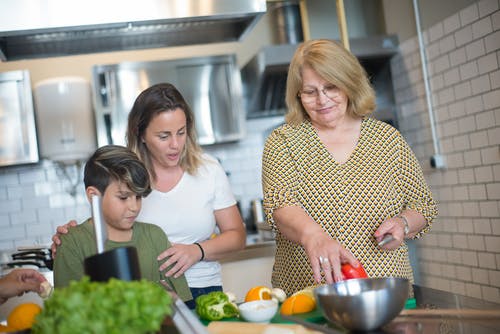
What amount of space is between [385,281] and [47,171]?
4.56 metres

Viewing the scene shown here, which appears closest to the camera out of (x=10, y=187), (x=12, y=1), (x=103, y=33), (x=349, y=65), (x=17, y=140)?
(x=349, y=65)

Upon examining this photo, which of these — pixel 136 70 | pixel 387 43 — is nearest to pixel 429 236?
pixel 387 43

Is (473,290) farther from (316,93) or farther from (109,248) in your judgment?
(109,248)

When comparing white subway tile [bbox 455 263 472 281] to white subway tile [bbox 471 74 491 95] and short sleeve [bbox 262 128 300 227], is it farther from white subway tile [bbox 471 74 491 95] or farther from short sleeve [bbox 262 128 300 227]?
short sleeve [bbox 262 128 300 227]

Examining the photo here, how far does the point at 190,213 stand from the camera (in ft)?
7.73

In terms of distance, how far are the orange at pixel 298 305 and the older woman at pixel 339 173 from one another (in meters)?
0.39

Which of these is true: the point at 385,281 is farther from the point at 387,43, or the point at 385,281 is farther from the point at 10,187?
the point at 10,187

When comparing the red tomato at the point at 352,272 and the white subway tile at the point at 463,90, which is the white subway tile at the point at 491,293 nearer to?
the white subway tile at the point at 463,90

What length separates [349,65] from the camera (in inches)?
83.8

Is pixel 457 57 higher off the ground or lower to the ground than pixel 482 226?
higher

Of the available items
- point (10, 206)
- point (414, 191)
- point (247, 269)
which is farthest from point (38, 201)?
point (414, 191)

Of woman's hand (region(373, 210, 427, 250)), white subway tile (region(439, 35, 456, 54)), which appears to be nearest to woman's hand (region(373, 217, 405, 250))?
woman's hand (region(373, 210, 427, 250))

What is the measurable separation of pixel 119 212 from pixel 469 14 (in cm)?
263

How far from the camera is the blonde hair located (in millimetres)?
2100
